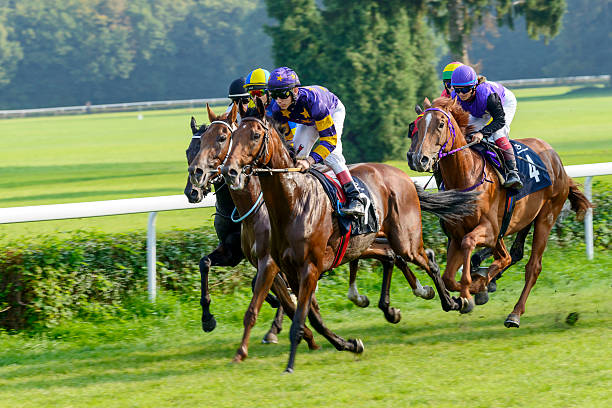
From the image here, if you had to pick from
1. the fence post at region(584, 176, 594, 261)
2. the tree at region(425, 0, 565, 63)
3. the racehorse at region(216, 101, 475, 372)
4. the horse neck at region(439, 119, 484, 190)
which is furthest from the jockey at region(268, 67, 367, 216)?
the tree at region(425, 0, 565, 63)

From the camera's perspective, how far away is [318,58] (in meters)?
14.9

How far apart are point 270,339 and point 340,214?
3.33 ft

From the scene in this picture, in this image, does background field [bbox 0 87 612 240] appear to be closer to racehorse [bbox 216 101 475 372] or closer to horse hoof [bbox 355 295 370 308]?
horse hoof [bbox 355 295 370 308]

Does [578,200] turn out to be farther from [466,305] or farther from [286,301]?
[286,301]

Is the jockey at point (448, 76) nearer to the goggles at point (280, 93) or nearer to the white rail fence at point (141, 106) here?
the goggles at point (280, 93)

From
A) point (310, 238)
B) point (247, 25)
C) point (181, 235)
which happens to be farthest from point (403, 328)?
point (247, 25)

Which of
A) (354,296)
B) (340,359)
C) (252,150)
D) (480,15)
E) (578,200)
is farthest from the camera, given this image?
(480,15)

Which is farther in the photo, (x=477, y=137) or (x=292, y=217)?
(x=477, y=137)

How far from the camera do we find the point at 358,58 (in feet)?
48.5

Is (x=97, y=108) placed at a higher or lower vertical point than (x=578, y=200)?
lower

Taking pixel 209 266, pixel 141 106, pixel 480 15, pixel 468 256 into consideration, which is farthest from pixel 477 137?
pixel 141 106

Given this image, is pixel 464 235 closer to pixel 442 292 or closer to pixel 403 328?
pixel 442 292

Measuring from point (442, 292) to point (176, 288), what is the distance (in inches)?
75.0

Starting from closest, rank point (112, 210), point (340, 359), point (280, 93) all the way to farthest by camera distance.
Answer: point (280, 93) < point (340, 359) < point (112, 210)
